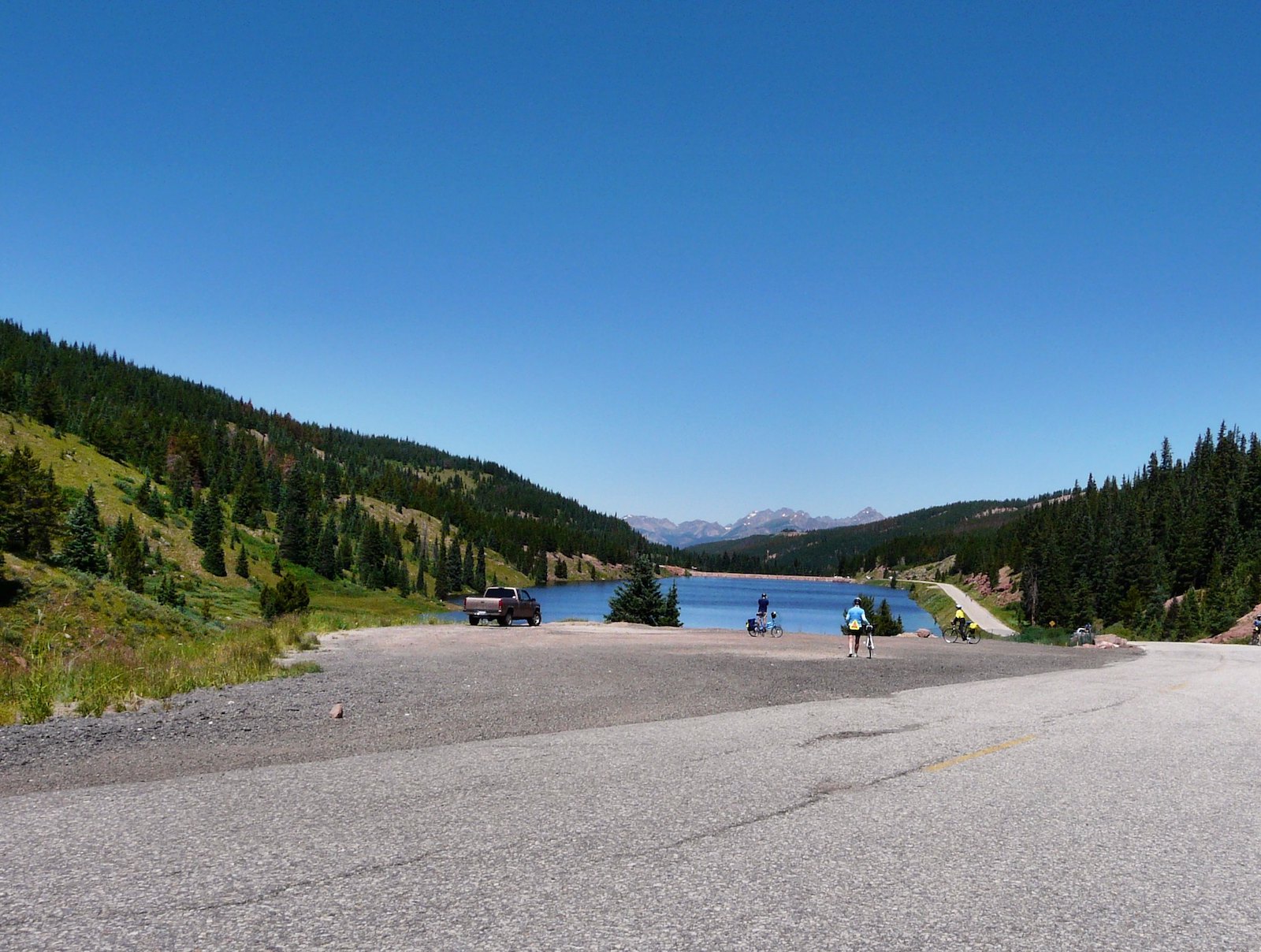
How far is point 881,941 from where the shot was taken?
464 centimetres

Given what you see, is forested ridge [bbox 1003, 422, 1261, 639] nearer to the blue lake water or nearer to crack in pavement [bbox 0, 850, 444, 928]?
A: the blue lake water

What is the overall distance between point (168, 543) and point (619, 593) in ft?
198

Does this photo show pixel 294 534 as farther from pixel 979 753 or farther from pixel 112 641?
pixel 979 753

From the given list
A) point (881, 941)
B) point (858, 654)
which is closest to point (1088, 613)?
point (858, 654)

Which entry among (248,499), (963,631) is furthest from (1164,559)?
(248,499)

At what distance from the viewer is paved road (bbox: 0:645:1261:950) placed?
471cm

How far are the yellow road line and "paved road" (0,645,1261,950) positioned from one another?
9cm

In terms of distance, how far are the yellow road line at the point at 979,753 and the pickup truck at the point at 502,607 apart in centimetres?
3574

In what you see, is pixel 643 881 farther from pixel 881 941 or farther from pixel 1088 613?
pixel 1088 613

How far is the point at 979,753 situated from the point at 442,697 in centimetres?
889

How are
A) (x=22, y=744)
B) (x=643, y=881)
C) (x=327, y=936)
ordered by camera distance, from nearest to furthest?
(x=327, y=936)
(x=643, y=881)
(x=22, y=744)

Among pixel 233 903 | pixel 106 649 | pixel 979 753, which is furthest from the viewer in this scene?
pixel 106 649

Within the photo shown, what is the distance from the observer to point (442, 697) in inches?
585

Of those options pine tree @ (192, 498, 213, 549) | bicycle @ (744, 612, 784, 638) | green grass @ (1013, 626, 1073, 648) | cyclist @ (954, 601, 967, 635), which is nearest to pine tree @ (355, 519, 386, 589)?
pine tree @ (192, 498, 213, 549)
